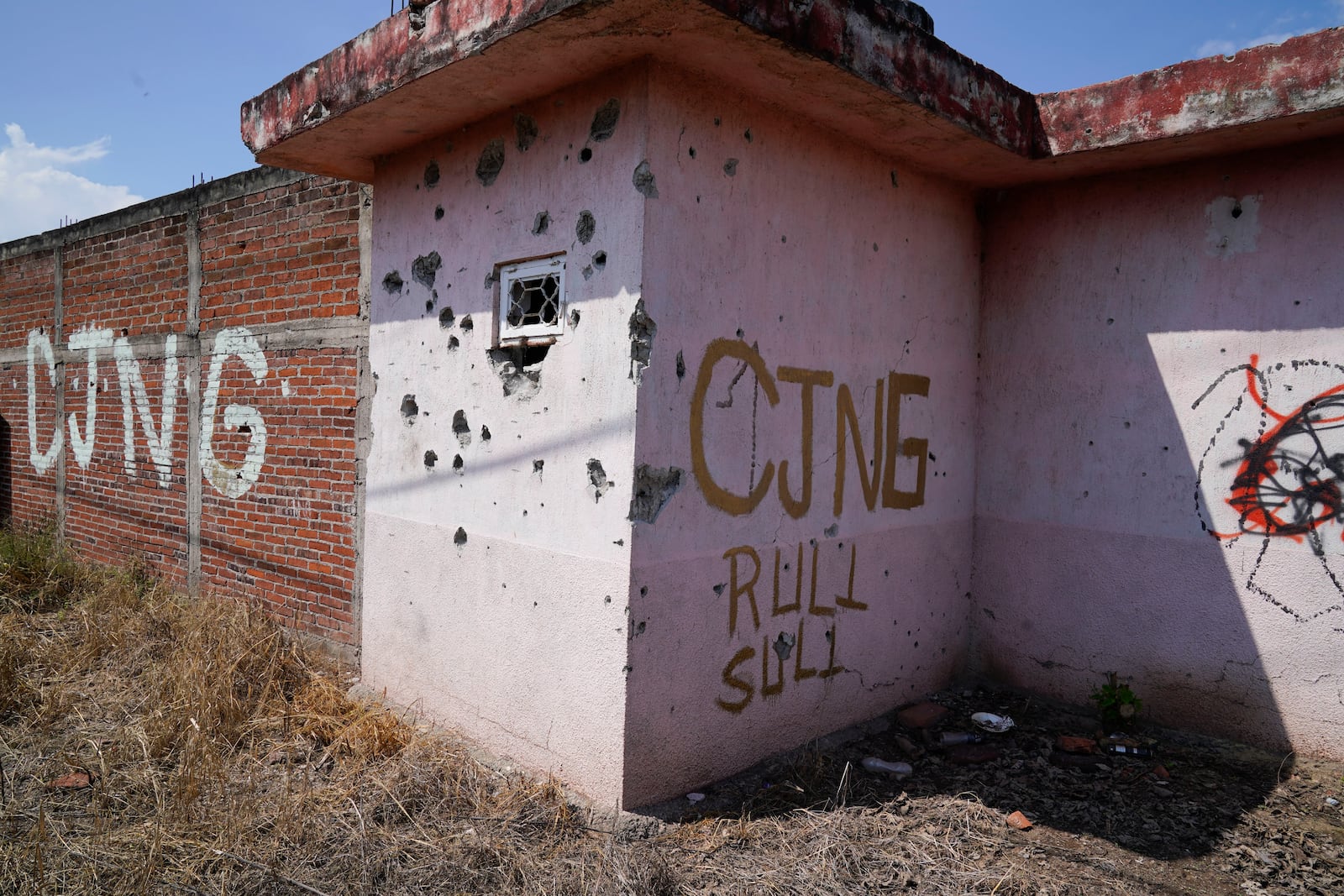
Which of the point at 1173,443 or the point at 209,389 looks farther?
the point at 209,389

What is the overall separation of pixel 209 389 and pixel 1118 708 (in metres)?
5.92

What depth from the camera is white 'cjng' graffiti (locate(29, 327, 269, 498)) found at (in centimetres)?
548

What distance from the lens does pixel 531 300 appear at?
368 cm

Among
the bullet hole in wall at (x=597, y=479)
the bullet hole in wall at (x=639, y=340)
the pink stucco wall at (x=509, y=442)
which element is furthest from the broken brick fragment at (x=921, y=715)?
the bullet hole in wall at (x=639, y=340)

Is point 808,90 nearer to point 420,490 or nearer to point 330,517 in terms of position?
point 420,490

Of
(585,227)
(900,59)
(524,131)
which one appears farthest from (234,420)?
(900,59)

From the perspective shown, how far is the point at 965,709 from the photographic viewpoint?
4.58 metres

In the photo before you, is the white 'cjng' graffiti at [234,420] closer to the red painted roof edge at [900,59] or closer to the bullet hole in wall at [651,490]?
the bullet hole in wall at [651,490]

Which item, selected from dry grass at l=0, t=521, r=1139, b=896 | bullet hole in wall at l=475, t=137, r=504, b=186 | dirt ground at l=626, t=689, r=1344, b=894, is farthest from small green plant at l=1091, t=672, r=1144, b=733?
bullet hole in wall at l=475, t=137, r=504, b=186

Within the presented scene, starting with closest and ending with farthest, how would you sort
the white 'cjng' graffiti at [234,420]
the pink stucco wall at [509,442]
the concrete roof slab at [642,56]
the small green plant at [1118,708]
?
the concrete roof slab at [642,56] < the pink stucco wall at [509,442] < the small green plant at [1118,708] < the white 'cjng' graffiti at [234,420]

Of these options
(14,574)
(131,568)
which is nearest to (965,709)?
(131,568)

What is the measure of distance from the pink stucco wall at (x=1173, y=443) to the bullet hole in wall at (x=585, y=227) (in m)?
2.71

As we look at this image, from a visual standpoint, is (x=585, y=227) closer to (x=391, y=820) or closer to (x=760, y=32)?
(x=760, y=32)

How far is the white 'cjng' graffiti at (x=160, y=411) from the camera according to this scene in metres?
5.48
